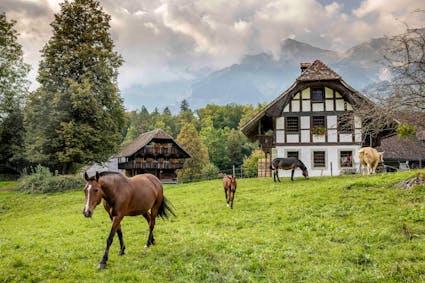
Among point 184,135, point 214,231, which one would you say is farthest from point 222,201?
point 184,135

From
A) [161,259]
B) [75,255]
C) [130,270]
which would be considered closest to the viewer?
[130,270]

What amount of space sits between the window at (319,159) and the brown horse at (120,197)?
25.8 meters

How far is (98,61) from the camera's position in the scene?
39000 millimetres

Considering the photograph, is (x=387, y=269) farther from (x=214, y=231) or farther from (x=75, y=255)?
(x=75, y=255)

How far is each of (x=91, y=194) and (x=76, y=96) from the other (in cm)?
2959

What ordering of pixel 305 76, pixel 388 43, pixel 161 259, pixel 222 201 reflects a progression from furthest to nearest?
pixel 305 76
pixel 222 201
pixel 388 43
pixel 161 259

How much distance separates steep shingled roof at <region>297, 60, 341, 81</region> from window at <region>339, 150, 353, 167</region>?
22.8 feet

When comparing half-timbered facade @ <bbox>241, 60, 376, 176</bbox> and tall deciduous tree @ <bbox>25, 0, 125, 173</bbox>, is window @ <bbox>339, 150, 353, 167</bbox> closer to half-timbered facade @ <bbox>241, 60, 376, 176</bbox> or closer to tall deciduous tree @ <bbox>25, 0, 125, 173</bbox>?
half-timbered facade @ <bbox>241, 60, 376, 176</bbox>

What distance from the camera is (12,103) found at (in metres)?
44.9

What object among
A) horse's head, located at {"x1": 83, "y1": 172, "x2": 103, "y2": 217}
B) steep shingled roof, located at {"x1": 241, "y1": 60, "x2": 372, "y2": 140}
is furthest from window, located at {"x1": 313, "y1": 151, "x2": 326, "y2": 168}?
horse's head, located at {"x1": 83, "y1": 172, "x2": 103, "y2": 217}

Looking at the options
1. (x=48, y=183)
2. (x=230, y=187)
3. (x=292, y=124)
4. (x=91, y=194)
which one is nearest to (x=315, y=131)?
(x=292, y=124)

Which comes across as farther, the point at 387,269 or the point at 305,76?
the point at 305,76

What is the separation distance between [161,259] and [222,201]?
10806mm

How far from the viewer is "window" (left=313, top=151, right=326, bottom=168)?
34281 millimetres
